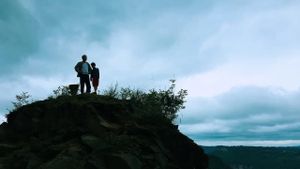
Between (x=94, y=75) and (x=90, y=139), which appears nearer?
(x=90, y=139)

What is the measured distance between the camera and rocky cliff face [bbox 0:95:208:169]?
27.5 metres

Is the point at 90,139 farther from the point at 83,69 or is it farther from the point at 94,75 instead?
the point at 94,75

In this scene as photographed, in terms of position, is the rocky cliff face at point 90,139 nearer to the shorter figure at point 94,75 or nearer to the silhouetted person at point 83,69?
the silhouetted person at point 83,69

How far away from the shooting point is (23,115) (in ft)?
106

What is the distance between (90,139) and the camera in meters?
28.6

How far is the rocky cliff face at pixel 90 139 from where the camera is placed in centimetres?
2750

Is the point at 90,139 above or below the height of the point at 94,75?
below

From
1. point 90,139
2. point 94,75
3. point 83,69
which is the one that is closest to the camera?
point 90,139

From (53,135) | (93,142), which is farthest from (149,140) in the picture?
(53,135)

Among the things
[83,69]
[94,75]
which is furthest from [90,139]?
[94,75]

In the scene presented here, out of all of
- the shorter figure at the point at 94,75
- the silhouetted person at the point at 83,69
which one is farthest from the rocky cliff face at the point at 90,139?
the shorter figure at the point at 94,75

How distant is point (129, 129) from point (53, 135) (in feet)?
16.3

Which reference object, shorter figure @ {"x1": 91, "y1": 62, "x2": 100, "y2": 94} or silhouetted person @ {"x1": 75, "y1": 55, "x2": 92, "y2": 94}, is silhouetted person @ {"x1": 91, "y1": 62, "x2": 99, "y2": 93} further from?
silhouetted person @ {"x1": 75, "y1": 55, "x2": 92, "y2": 94}

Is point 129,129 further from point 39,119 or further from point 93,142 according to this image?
point 39,119
